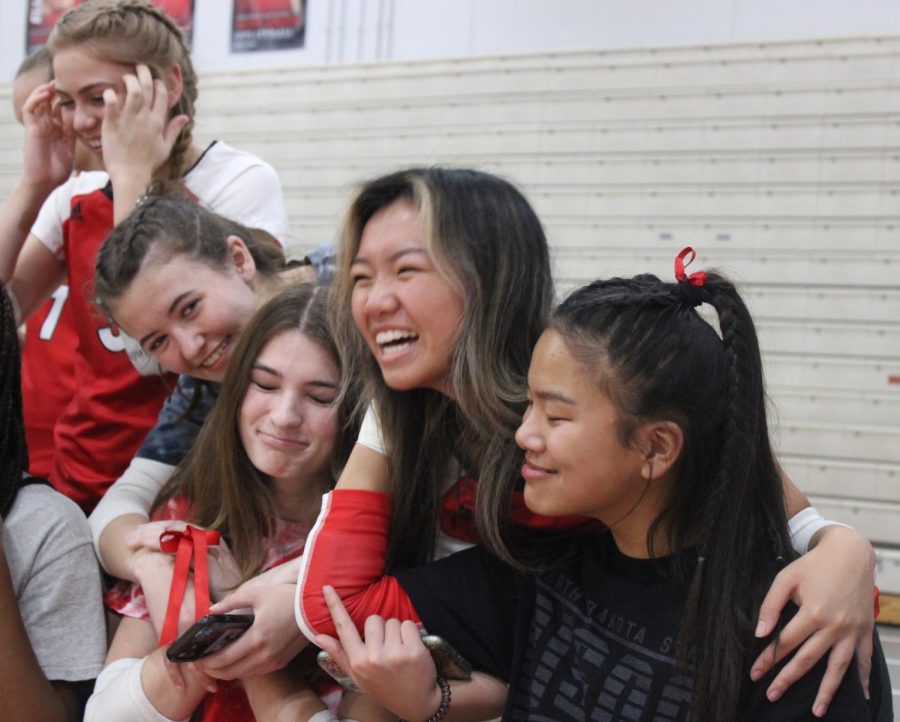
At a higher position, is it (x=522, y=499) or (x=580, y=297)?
(x=580, y=297)

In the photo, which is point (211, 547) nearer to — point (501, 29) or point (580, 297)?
point (580, 297)

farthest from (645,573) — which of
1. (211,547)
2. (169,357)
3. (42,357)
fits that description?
(42,357)

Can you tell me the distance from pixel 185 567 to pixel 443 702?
417 millimetres

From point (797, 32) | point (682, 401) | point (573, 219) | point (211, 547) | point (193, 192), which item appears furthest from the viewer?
point (573, 219)

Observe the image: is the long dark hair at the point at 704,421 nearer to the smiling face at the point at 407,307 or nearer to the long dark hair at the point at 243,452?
the smiling face at the point at 407,307

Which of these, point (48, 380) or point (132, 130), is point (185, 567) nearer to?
point (132, 130)

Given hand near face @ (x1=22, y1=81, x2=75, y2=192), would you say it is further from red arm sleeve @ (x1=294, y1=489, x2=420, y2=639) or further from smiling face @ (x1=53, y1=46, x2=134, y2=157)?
red arm sleeve @ (x1=294, y1=489, x2=420, y2=639)

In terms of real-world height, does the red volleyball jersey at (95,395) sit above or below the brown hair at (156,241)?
below

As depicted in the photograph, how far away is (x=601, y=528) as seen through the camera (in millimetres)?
1304

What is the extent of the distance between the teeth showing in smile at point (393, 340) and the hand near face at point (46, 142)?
109 cm

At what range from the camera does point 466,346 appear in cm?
130

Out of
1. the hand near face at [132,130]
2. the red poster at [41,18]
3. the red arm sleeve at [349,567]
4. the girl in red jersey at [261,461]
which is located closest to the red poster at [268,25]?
the red poster at [41,18]

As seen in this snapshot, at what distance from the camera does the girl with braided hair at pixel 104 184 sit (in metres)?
1.91

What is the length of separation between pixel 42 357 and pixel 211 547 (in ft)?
3.44
